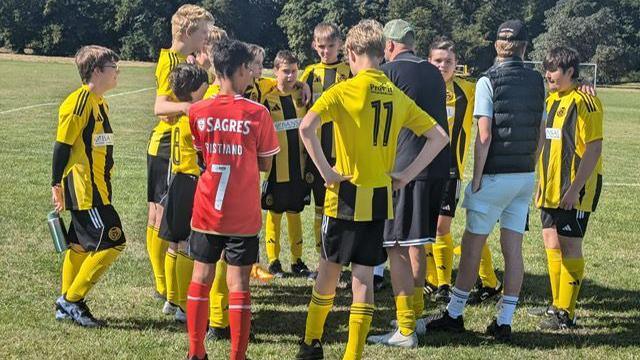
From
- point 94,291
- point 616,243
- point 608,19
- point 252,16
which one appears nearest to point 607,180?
point 616,243

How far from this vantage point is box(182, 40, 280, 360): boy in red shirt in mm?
4578

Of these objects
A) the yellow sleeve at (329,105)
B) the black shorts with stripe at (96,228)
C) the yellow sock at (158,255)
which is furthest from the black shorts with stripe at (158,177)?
the yellow sleeve at (329,105)

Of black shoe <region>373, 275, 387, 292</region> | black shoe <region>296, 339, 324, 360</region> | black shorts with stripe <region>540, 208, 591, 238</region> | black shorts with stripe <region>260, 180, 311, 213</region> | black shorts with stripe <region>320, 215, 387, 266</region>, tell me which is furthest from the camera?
black shorts with stripe <region>260, 180, 311, 213</region>

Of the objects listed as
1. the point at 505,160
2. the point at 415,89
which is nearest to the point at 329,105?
the point at 415,89

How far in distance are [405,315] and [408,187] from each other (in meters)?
0.93

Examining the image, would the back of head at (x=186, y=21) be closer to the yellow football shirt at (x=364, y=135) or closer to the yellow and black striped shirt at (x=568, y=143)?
the yellow football shirt at (x=364, y=135)

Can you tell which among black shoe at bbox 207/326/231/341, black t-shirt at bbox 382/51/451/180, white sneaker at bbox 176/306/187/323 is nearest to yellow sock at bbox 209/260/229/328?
black shoe at bbox 207/326/231/341

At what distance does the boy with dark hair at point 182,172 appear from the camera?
5.39 metres

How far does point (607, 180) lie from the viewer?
14.5 m

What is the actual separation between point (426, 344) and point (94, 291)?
9.81 feet

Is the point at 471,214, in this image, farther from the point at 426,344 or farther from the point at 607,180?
the point at 607,180

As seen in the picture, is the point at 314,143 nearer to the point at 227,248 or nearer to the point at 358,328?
the point at 227,248

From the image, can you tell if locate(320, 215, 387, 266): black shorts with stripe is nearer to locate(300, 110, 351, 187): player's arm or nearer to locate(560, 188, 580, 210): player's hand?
locate(300, 110, 351, 187): player's arm

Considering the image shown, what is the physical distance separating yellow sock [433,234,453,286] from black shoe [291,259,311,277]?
1388 millimetres
